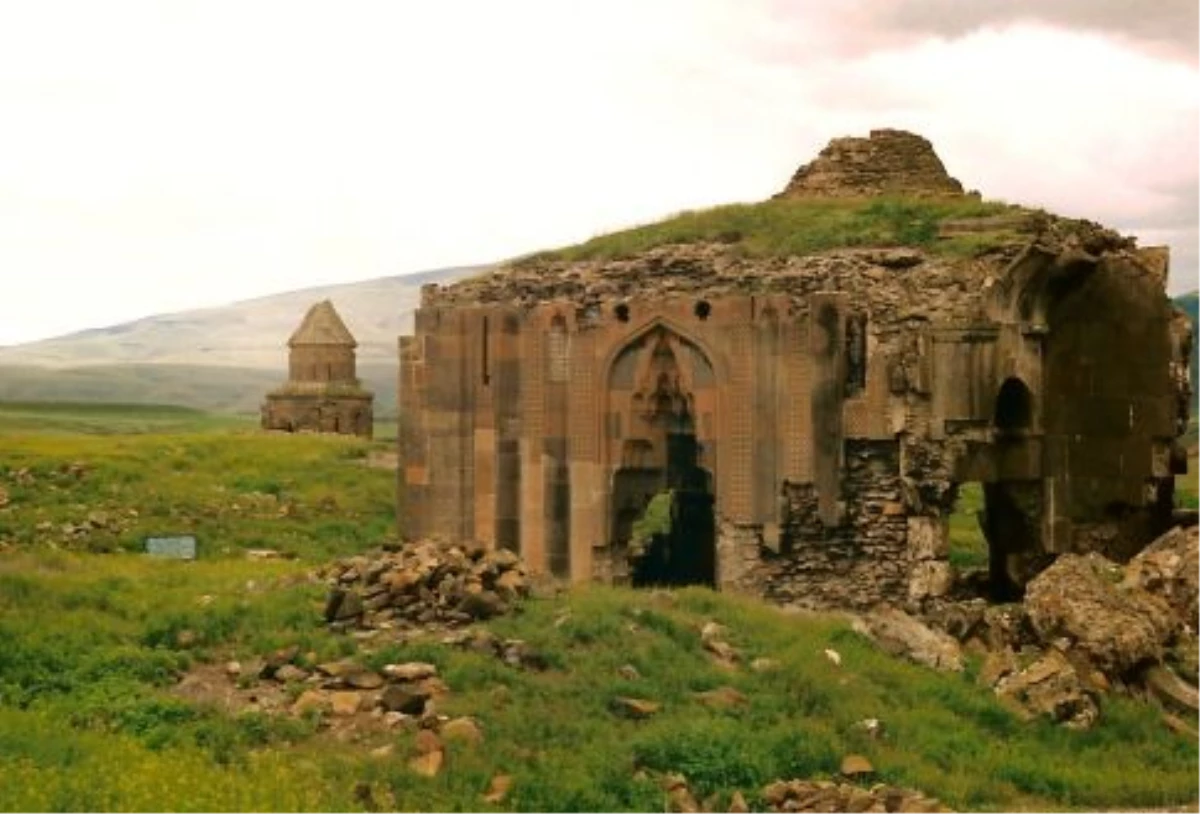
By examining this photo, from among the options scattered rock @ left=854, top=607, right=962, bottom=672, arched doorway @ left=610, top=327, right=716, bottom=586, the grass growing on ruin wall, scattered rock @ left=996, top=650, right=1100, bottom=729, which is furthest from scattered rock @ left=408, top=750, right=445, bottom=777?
the grass growing on ruin wall

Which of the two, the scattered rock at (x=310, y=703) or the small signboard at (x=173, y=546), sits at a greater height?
the scattered rock at (x=310, y=703)

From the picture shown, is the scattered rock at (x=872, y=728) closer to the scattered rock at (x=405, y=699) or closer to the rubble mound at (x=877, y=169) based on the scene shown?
the scattered rock at (x=405, y=699)

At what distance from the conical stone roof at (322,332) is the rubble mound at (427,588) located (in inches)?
1494

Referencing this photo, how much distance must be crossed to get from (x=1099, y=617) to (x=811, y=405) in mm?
4851

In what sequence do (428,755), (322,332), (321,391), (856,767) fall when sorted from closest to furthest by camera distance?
(428,755) < (856,767) < (321,391) < (322,332)

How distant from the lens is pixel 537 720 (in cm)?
1175

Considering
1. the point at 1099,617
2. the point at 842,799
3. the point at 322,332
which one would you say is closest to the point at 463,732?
the point at 842,799

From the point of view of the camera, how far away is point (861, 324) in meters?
18.6

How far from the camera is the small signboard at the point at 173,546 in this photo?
2583cm

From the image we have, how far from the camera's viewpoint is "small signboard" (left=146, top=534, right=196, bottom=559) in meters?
25.8

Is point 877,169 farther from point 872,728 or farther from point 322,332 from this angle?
point 322,332

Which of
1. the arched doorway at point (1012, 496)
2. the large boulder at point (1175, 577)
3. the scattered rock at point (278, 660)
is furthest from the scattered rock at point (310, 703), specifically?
the arched doorway at point (1012, 496)

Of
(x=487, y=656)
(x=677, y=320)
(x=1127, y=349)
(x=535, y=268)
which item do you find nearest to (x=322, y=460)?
(x=535, y=268)

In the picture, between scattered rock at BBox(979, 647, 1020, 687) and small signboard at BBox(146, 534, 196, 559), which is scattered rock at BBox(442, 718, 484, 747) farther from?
small signboard at BBox(146, 534, 196, 559)
